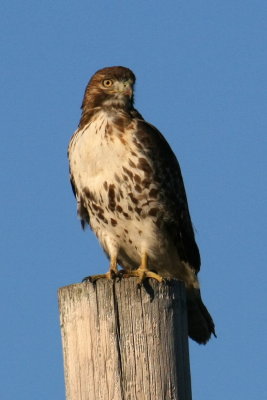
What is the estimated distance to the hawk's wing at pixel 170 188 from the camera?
21.2ft

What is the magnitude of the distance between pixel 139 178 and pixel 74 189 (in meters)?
0.59

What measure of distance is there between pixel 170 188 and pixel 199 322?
1041 millimetres

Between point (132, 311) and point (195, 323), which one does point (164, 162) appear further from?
point (132, 311)

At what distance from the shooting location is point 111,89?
22.3ft

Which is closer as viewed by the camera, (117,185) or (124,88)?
(117,185)

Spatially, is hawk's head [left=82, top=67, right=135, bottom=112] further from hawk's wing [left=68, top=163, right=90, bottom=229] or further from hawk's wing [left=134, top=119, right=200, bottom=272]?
hawk's wing [left=68, top=163, right=90, bottom=229]

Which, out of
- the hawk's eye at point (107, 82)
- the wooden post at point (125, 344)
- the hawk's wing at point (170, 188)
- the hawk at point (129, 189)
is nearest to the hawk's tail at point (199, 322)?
the hawk at point (129, 189)

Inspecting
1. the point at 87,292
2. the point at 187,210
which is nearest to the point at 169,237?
the point at 187,210

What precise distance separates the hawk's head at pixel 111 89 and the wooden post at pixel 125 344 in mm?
2888

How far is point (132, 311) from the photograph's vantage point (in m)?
3.90

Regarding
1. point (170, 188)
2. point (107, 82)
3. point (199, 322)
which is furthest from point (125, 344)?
point (107, 82)

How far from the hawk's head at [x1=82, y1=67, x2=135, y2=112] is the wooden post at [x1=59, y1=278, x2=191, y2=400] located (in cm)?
289

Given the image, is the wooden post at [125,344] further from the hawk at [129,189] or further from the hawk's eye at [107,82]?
the hawk's eye at [107,82]

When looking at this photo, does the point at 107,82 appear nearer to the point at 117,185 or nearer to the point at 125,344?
the point at 117,185
